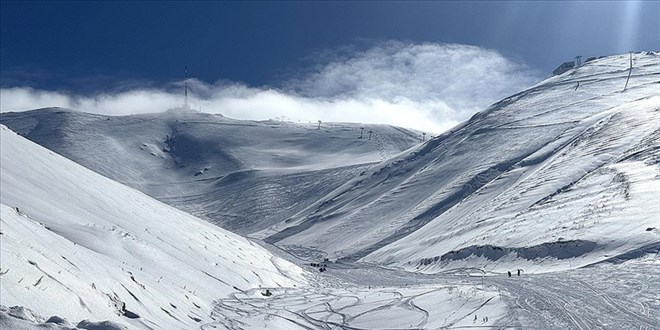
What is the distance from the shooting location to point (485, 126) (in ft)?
436

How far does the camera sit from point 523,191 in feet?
227

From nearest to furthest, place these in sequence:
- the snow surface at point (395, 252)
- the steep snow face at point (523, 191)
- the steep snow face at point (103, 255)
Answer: the steep snow face at point (103, 255), the snow surface at point (395, 252), the steep snow face at point (523, 191)

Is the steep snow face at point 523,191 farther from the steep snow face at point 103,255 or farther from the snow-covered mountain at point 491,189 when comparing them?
the steep snow face at point 103,255

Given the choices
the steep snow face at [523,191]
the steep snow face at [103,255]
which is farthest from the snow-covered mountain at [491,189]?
the steep snow face at [103,255]

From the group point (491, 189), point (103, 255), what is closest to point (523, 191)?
point (491, 189)

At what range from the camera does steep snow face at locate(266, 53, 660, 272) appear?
143 ft

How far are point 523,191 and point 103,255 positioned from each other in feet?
182

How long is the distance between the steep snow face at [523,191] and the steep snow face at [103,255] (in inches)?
710

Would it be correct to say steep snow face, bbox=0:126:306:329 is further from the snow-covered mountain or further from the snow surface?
the snow-covered mountain

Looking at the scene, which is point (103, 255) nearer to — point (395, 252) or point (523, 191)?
point (395, 252)

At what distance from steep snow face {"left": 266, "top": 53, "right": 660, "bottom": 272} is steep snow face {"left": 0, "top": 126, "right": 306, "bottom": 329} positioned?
18042 mm

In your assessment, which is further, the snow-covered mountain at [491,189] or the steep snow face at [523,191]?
the snow-covered mountain at [491,189]

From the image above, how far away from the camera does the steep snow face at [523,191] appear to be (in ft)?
143

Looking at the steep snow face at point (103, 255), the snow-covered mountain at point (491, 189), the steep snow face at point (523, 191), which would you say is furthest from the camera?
the snow-covered mountain at point (491, 189)
